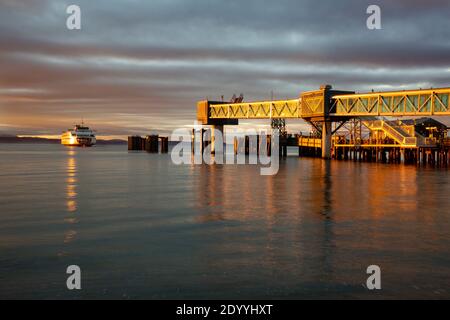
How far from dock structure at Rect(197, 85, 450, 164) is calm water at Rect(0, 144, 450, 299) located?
151 ft

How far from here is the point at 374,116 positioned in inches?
3457

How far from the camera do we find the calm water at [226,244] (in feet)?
45.6

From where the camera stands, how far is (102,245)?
62.8ft

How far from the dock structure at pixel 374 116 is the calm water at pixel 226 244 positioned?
46039 mm

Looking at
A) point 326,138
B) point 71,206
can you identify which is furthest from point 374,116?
point 71,206

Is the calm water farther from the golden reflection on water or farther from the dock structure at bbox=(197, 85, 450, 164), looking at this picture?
the dock structure at bbox=(197, 85, 450, 164)

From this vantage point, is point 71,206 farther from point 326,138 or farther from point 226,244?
point 326,138

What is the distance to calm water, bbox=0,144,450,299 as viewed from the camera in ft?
45.6

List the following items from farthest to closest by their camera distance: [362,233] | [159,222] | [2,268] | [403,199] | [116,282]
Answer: [403,199] < [159,222] < [362,233] < [2,268] < [116,282]

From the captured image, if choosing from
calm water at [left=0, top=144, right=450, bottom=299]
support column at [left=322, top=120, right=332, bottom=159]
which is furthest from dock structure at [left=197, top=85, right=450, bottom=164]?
calm water at [left=0, top=144, right=450, bottom=299]

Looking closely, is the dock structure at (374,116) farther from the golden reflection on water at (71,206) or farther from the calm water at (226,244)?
the golden reflection on water at (71,206)
